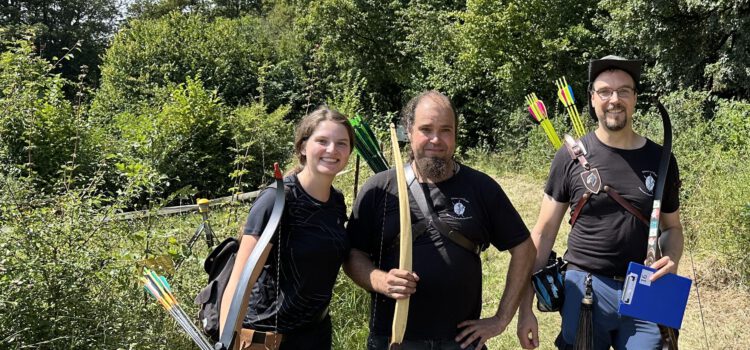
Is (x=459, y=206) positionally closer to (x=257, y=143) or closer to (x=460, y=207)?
(x=460, y=207)

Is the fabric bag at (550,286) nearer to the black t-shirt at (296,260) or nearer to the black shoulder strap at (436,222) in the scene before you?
the black shoulder strap at (436,222)

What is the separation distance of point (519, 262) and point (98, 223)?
207 cm

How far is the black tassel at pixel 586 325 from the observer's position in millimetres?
2148

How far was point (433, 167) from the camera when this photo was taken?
2002 millimetres

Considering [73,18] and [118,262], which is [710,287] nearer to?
[118,262]

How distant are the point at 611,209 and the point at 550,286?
0.40 meters

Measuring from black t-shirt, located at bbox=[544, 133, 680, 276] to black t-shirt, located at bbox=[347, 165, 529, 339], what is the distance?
0.37 meters

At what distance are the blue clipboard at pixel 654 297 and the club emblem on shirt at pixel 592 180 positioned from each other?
1.14 feet

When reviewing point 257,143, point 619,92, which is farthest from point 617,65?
point 257,143

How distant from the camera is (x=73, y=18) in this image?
127 ft

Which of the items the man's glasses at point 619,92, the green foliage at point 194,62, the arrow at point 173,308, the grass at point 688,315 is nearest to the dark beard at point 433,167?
the man's glasses at point 619,92

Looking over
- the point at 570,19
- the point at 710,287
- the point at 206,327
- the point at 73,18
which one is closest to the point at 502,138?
the point at 570,19

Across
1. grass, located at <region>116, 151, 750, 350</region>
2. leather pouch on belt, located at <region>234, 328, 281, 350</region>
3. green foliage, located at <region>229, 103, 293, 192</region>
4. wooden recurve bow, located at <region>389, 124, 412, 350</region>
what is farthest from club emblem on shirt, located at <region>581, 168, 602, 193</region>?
green foliage, located at <region>229, 103, 293, 192</region>

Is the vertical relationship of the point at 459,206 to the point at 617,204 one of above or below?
below
